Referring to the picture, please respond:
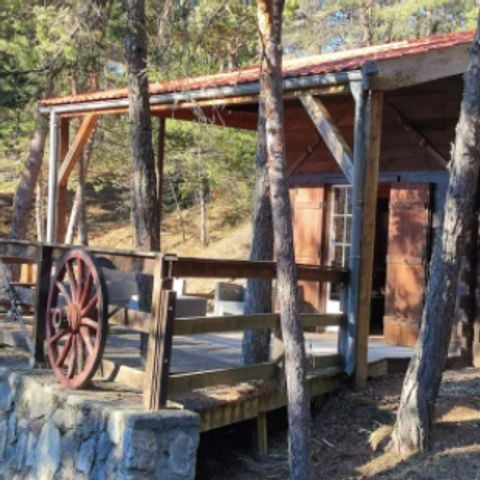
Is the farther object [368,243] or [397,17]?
[397,17]

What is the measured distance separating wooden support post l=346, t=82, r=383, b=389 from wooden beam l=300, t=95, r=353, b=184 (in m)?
0.08

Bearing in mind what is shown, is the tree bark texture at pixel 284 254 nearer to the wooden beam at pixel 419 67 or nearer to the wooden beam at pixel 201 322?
the wooden beam at pixel 201 322

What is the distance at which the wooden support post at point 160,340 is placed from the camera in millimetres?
4965

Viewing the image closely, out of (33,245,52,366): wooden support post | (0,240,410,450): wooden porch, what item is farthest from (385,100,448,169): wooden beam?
(33,245,52,366): wooden support post

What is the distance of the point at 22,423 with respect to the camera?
587 centimetres

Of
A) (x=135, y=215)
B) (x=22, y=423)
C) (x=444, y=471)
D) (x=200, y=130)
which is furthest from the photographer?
(x=200, y=130)

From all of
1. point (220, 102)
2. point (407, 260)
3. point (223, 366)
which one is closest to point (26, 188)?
point (220, 102)

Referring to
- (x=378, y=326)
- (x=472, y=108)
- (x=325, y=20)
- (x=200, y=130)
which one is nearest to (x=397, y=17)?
(x=325, y=20)

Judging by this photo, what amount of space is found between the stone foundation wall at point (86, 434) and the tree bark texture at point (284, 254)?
2.23 ft

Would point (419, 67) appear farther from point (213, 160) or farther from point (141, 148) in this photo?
point (213, 160)

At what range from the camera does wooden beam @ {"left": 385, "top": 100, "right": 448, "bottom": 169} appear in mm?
8680

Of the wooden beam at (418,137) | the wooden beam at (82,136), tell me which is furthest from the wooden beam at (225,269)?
the wooden beam at (82,136)

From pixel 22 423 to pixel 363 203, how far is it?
349 centimetres

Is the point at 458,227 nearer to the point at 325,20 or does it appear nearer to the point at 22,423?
the point at 22,423
